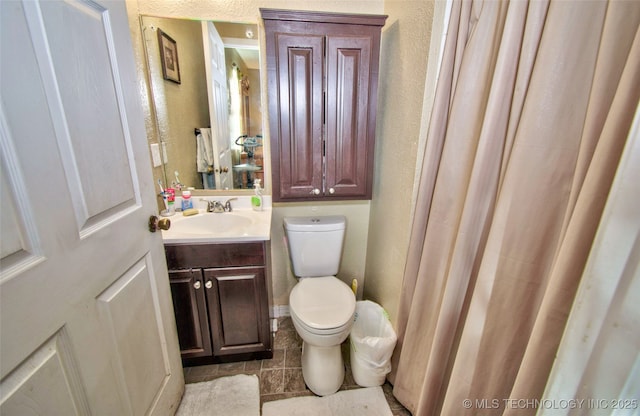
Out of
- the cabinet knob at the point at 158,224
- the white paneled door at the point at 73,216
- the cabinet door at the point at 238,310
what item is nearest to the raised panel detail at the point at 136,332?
the white paneled door at the point at 73,216

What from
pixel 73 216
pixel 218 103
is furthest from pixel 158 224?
pixel 218 103

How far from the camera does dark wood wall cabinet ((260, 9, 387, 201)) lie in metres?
1.32

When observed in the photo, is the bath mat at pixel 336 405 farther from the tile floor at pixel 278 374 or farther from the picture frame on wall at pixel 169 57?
the picture frame on wall at pixel 169 57

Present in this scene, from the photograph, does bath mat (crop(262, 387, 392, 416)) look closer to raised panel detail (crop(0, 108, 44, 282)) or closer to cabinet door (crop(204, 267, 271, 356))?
cabinet door (crop(204, 267, 271, 356))

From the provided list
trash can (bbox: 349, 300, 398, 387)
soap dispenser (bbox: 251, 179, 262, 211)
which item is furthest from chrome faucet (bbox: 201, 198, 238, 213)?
trash can (bbox: 349, 300, 398, 387)

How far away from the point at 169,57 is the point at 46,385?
1.58 m

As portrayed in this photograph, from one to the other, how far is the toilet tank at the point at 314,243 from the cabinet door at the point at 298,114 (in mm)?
176

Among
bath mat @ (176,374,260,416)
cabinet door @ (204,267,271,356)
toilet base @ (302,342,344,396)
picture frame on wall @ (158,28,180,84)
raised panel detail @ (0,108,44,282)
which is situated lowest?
bath mat @ (176,374,260,416)

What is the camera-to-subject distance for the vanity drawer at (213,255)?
1277 mm

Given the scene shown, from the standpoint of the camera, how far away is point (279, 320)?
1925 millimetres

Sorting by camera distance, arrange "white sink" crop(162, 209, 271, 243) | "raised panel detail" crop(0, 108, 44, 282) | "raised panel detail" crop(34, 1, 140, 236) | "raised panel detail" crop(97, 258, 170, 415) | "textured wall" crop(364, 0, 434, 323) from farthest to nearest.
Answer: "white sink" crop(162, 209, 271, 243) → "textured wall" crop(364, 0, 434, 323) → "raised panel detail" crop(97, 258, 170, 415) → "raised panel detail" crop(34, 1, 140, 236) → "raised panel detail" crop(0, 108, 44, 282)

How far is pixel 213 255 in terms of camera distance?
4.27 ft

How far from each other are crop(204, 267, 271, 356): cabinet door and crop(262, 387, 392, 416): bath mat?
1.00ft

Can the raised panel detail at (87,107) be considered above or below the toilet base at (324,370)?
above
